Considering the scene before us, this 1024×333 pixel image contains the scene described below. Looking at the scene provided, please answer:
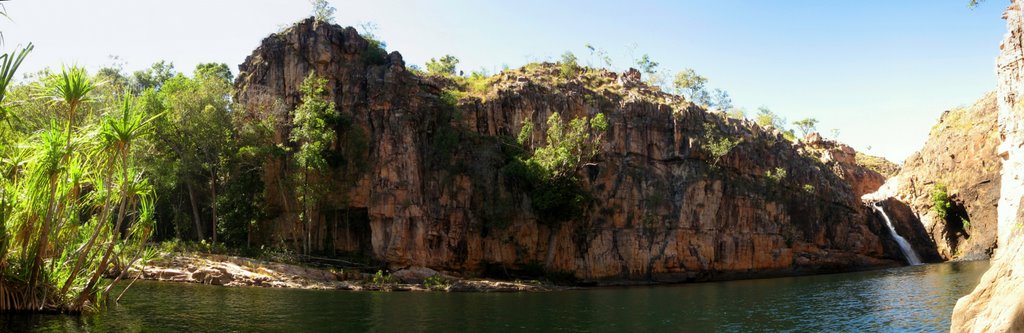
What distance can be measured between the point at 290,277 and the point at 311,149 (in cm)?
1208

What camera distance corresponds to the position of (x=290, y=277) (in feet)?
142

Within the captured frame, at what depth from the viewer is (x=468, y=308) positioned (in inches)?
1299

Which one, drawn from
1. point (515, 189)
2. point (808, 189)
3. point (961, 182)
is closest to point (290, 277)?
point (515, 189)

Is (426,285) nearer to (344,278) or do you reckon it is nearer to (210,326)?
(344,278)

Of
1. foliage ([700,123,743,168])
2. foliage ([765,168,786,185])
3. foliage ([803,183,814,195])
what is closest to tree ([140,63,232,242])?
foliage ([700,123,743,168])

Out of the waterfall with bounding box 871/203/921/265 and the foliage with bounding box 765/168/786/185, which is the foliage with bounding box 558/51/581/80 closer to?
the foliage with bounding box 765/168/786/185

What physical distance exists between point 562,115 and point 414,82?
15.5m

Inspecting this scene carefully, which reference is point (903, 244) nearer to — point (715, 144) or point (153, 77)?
point (715, 144)

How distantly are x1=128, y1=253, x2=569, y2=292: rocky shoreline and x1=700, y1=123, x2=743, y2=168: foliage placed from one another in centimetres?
2513

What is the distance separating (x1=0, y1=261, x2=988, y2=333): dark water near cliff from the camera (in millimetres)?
24406

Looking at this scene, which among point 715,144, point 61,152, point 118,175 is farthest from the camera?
point 715,144

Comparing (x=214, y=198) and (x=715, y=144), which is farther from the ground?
(x=715, y=144)

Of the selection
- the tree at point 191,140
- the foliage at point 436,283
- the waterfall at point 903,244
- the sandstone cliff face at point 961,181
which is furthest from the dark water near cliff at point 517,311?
the waterfall at point 903,244

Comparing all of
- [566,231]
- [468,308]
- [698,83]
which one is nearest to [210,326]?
[468,308]
